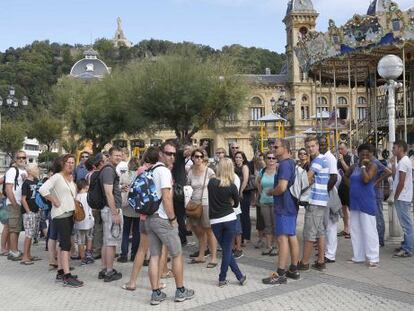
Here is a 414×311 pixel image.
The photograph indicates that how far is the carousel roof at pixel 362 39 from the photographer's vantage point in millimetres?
16312

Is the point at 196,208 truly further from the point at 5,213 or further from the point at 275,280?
the point at 5,213

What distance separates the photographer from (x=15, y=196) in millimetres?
8898

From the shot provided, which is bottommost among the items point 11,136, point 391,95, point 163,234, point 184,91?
point 163,234

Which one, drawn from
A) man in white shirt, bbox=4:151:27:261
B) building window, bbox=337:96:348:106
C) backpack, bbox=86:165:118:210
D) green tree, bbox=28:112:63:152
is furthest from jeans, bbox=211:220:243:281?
building window, bbox=337:96:348:106

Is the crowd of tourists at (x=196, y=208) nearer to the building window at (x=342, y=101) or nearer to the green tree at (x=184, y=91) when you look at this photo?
the green tree at (x=184, y=91)

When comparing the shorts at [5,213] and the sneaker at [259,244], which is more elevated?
the shorts at [5,213]

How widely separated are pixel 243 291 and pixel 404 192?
3.45 meters

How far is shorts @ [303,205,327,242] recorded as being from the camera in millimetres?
7430

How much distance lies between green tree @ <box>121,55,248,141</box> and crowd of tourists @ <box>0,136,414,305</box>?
21130 millimetres

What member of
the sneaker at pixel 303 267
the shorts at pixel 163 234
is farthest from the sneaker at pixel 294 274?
the shorts at pixel 163 234

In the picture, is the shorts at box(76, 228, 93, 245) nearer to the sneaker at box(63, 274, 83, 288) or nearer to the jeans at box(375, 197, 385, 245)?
the sneaker at box(63, 274, 83, 288)

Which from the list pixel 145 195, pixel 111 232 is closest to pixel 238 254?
pixel 111 232

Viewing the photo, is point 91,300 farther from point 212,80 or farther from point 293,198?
point 212,80

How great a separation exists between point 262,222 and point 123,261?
2607mm
